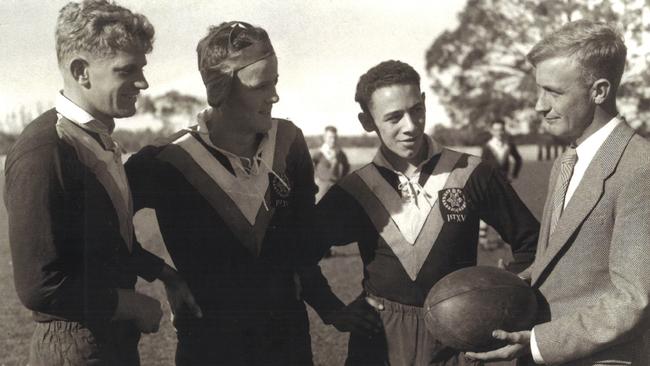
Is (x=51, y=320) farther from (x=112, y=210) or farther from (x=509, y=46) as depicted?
(x=509, y=46)

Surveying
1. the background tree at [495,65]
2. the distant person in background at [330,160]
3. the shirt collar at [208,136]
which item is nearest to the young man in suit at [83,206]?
the shirt collar at [208,136]

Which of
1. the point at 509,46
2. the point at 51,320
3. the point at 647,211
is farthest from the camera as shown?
the point at 509,46

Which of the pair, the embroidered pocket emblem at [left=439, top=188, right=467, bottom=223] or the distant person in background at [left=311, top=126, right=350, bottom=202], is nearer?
the embroidered pocket emblem at [left=439, top=188, right=467, bottom=223]

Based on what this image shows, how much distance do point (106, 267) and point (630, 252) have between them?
2062mm

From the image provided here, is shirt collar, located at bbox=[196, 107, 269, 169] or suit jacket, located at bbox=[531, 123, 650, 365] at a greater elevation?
shirt collar, located at bbox=[196, 107, 269, 169]

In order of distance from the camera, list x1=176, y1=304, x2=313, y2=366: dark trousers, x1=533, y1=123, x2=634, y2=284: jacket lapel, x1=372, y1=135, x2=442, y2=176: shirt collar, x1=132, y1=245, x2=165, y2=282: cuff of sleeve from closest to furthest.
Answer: x1=533, y1=123, x2=634, y2=284: jacket lapel → x1=132, y1=245, x2=165, y2=282: cuff of sleeve → x1=176, y1=304, x2=313, y2=366: dark trousers → x1=372, y1=135, x2=442, y2=176: shirt collar

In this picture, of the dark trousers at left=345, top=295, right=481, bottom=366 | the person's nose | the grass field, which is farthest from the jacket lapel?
the grass field

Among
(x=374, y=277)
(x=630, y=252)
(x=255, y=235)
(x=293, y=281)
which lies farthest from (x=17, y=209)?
(x=630, y=252)

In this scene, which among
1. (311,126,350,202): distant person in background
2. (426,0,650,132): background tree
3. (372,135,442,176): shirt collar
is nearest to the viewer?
(372,135,442,176): shirt collar

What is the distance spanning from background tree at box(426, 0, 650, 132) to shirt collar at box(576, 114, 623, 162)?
20635 millimetres

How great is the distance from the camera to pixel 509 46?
4025 cm

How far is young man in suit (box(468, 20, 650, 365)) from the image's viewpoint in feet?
8.76

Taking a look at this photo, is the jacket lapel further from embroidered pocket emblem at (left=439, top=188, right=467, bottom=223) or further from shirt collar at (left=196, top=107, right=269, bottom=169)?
shirt collar at (left=196, top=107, right=269, bottom=169)

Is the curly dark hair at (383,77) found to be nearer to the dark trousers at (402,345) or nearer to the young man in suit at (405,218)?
the young man in suit at (405,218)
